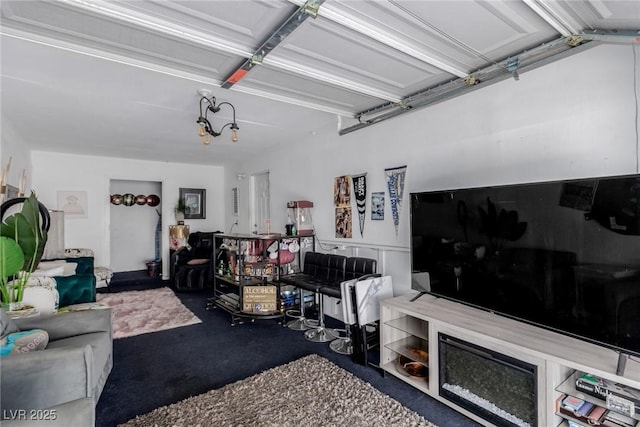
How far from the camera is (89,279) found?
302 cm

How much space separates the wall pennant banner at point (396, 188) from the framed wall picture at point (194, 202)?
494 centimetres

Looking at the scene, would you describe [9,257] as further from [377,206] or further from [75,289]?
[377,206]

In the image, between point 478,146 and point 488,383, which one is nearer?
point 488,383

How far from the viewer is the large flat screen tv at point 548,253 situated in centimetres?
144

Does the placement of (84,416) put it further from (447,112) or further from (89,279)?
(447,112)

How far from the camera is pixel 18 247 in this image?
1.73 meters

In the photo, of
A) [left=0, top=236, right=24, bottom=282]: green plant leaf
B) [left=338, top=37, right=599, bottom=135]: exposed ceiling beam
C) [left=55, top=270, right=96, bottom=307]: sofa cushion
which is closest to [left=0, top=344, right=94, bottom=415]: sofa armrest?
[left=0, top=236, right=24, bottom=282]: green plant leaf

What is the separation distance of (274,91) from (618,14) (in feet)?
7.22

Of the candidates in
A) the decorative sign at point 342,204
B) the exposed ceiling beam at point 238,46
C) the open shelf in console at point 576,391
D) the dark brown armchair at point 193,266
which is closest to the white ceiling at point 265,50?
the exposed ceiling beam at point 238,46

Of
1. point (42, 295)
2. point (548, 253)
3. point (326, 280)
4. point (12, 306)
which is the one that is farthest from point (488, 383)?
point (42, 295)

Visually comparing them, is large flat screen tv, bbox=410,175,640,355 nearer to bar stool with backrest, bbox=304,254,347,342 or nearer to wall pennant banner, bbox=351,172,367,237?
wall pennant banner, bbox=351,172,367,237

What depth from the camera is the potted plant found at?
66.4 inches

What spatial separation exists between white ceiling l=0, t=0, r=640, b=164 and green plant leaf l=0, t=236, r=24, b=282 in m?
1.18

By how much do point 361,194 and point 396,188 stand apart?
49cm
